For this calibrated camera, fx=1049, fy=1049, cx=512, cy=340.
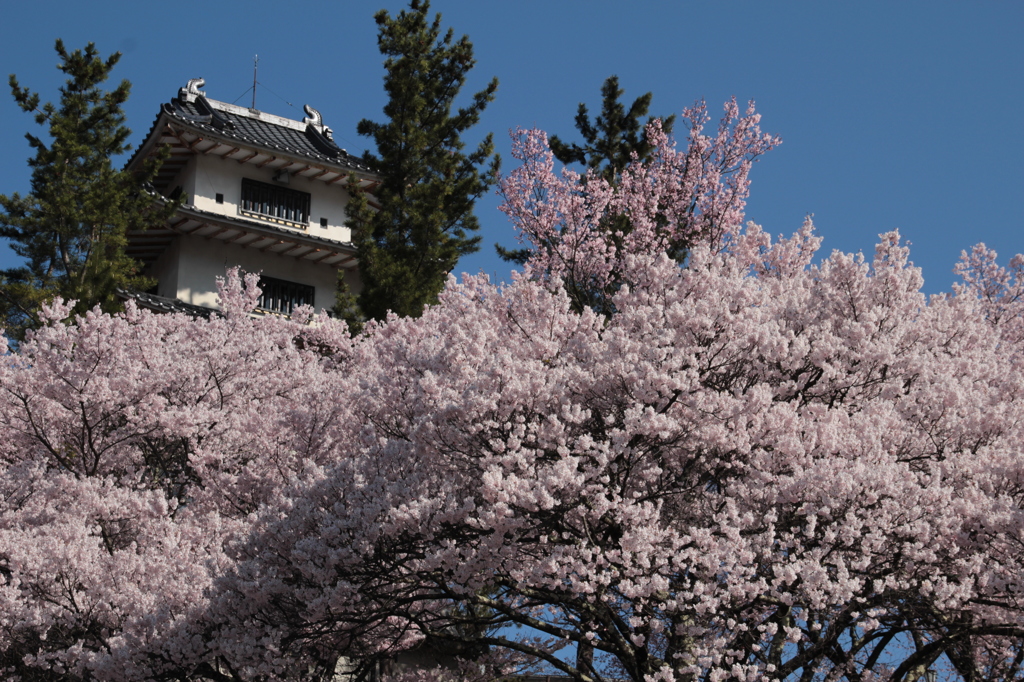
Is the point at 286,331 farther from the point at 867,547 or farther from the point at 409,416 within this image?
the point at 867,547

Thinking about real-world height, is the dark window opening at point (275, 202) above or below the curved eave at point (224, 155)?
below

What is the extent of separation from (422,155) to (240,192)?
5910 mm

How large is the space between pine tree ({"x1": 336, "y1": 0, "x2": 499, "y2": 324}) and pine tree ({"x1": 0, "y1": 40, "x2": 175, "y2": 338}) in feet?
18.8

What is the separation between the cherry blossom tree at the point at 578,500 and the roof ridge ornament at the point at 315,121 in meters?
19.7

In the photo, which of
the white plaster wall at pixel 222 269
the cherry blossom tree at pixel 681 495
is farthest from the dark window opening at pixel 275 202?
the cherry blossom tree at pixel 681 495

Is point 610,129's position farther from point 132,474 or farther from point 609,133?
point 132,474

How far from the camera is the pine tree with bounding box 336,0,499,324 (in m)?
27.0

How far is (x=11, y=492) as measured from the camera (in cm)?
1445

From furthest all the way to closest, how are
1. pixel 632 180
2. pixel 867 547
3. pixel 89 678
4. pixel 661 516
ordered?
pixel 632 180 → pixel 89 678 → pixel 661 516 → pixel 867 547

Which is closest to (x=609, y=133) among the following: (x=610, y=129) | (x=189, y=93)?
(x=610, y=129)

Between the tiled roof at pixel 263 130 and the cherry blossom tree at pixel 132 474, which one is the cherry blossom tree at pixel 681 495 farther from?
the tiled roof at pixel 263 130

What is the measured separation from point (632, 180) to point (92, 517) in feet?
41.7

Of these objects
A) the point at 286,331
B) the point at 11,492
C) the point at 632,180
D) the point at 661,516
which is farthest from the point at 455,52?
the point at 661,516

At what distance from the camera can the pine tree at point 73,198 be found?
24.5 metres
